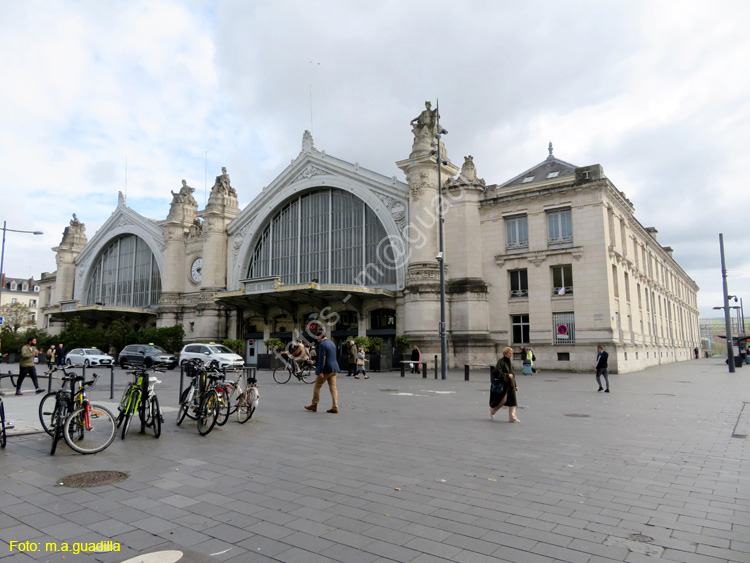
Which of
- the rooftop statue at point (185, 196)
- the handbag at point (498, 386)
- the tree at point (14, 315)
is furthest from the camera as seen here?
the tree at point (14, 315)

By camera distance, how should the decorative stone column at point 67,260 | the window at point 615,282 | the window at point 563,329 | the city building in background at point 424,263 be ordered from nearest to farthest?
the window at point 563,329
the city building in background at point 424,263
the window at point 615,282
the decorative stone column at point 67,260

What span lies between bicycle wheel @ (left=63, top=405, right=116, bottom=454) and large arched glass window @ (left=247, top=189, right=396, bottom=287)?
87.3ft

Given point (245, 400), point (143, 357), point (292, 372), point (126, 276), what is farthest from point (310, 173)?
point (245, 400)

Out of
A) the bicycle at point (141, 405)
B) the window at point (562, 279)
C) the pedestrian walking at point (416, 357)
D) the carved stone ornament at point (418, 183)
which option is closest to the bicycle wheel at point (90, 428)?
the bicycle at point (141, 405)

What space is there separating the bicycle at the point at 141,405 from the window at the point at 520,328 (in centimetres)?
2535

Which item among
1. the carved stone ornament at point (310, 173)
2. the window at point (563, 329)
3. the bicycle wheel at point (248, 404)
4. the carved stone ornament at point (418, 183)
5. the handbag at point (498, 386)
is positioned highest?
the carved stone ornament at point (310, 173)

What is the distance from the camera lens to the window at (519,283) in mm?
30856

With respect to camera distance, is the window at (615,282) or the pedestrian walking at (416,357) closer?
the pedestrian walking at (416,357)

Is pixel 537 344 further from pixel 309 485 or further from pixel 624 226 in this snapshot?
pixel 309 485

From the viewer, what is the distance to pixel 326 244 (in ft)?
127

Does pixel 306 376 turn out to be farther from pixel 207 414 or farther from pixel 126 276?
pixel 126 276

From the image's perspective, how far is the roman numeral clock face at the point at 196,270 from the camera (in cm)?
4697

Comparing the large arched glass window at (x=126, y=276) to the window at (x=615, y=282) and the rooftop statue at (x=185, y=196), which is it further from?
the window at (x=615, y=282)

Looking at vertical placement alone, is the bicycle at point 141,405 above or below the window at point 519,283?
below
